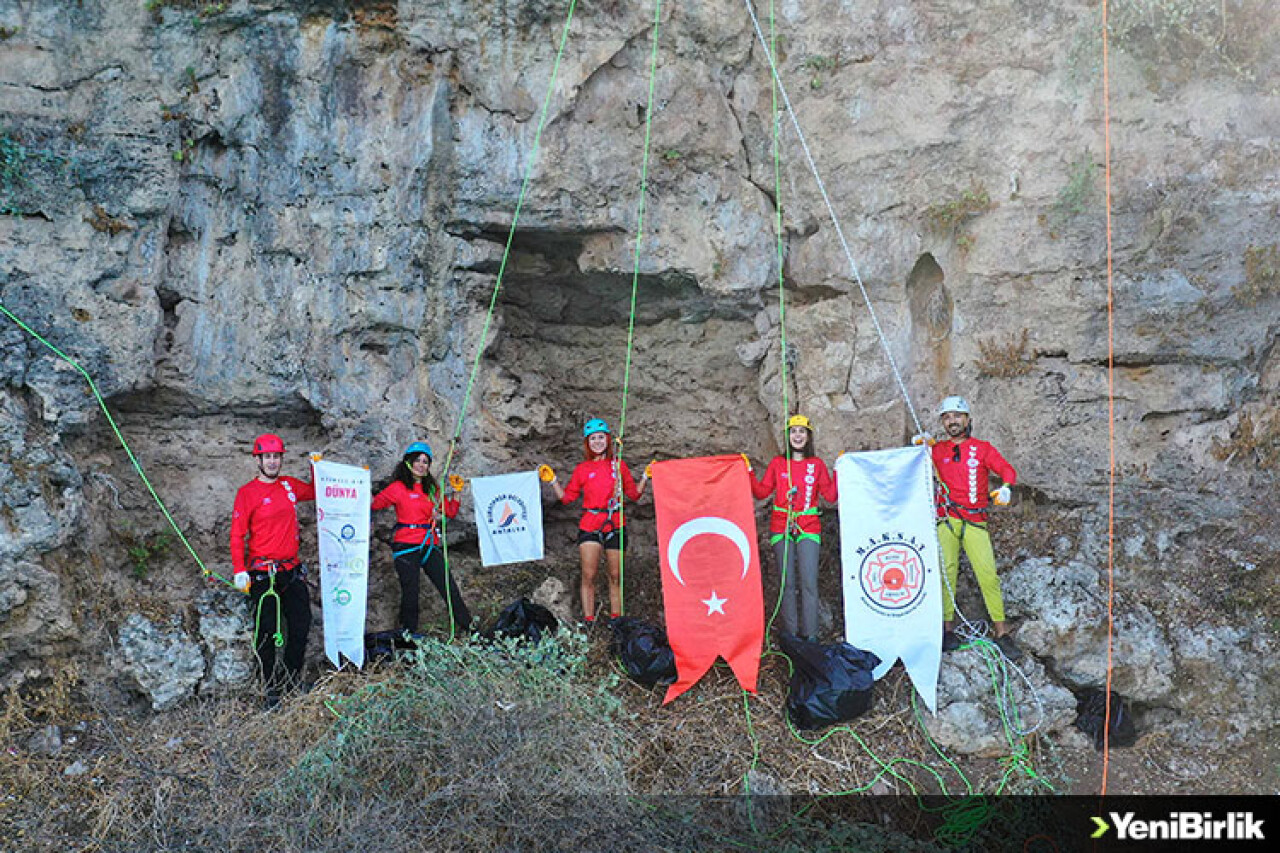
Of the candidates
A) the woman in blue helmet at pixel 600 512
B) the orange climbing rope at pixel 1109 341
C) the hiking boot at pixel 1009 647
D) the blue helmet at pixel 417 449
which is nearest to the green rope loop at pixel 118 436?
the blue helmet at pixel 417 449

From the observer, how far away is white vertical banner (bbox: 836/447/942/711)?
6195 millimetres

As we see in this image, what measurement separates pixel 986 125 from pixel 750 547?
3.74 m

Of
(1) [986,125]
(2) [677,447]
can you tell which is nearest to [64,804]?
(2) [677,447]

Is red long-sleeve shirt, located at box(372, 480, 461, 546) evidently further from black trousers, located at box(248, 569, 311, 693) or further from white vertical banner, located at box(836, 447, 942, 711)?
white vertical banner, located at box(836, 447, 942, 711)

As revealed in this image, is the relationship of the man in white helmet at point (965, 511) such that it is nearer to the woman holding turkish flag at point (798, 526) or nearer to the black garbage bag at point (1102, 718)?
the black garbage bag at point (1102, 718)

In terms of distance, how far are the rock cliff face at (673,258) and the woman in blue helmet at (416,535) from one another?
0.53 m

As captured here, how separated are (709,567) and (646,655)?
67cm

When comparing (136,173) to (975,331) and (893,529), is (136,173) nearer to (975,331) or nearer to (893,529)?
(893,529)

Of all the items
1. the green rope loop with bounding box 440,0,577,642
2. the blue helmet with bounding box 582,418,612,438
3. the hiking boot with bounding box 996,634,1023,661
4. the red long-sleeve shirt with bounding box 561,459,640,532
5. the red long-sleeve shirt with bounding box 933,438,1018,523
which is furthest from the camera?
the green rope loop with bounding box 440,0,577,642

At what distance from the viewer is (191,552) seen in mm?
6516

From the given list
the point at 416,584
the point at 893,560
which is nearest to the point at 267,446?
the point at 416,584

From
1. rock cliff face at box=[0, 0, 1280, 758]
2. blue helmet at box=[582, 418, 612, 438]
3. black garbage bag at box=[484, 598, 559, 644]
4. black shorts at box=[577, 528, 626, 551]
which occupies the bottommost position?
black garbage bag at box=[484, 598, 559, 644]

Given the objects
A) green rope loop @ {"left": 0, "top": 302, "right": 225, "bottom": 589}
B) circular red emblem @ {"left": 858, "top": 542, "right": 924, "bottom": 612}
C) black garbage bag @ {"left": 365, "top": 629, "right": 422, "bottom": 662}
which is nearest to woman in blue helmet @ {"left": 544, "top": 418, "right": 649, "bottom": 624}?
black garbage bag @ {"left": 365, "top": 629, "right": 422, "bottom": 662}

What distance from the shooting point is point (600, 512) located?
6.85 metres
